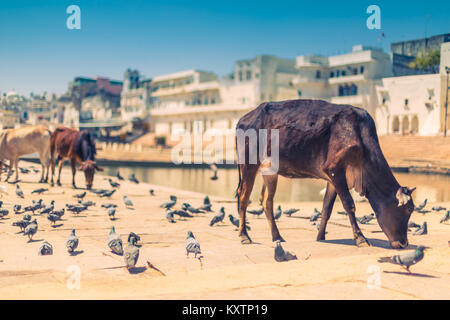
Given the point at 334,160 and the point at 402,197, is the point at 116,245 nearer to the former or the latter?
the point at 334,160

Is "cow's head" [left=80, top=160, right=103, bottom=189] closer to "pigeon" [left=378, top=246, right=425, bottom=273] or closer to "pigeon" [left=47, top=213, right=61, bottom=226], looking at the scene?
"pigeon" [left=47, top=213, right=61, bottom=226]

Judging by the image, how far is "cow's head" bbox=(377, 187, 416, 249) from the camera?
8.36 m

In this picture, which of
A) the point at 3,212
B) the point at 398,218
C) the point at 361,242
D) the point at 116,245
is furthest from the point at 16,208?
the point at 398,218

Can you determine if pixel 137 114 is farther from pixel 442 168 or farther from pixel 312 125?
pixel 312 125

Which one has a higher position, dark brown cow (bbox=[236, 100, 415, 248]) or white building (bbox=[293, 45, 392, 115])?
white building (bbox=[293, 45, 392, 115])

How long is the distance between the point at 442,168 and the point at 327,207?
41993 millimetres

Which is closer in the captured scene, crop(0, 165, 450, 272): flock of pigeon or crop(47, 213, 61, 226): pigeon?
crop(0, 165, 450, 272): flock of pigeon

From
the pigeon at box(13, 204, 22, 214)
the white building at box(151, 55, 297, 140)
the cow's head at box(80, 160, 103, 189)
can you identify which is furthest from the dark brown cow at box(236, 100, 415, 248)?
the white building at box(151, 55, 297, 140)

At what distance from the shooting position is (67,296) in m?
5.39

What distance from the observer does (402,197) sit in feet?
27.2

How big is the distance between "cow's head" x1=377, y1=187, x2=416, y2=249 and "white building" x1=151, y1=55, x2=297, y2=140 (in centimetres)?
6617

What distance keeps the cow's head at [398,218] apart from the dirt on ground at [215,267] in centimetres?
25

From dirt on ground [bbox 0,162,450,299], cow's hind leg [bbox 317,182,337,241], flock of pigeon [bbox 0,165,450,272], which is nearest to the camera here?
dirt on ground [bbox 0,162,450,299]

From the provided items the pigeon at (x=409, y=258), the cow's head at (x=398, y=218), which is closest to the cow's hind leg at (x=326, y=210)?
the cow's head at (x=398, y=218)
